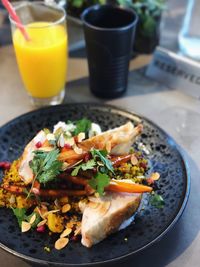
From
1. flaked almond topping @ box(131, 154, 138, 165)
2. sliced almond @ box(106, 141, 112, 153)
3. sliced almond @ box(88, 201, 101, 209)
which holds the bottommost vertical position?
flaked almond topping @ box(131, 154, 138, 165)

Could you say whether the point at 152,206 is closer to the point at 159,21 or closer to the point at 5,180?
the point at 5,180

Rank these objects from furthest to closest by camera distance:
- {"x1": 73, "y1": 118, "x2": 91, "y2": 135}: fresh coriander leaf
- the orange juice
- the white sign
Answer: the white sign
the orange juice
{"x1": 73, "y1": 118, "x2": 91, "y2": 135}: fresh coriander leaf

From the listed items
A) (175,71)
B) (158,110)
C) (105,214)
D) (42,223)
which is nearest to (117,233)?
(105,214)

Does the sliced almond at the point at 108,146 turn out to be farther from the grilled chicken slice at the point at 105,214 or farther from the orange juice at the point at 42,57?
the orange juice at the point at 42,57

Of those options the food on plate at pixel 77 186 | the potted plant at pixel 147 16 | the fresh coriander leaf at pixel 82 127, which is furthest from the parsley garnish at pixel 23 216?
the potted plant at pixel 147 16

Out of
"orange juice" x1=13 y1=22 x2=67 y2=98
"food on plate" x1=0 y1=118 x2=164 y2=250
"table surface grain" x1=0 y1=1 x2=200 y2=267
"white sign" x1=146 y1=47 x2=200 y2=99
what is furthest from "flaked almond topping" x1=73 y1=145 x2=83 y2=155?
"white sign" x1=146 y1=47 x2=200 y2=99

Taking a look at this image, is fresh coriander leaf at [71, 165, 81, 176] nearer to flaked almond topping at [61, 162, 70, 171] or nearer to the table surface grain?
flaked almond topping at [61, 162, 70, 171]

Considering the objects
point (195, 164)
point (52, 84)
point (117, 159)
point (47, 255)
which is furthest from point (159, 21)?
point (47, 255)
